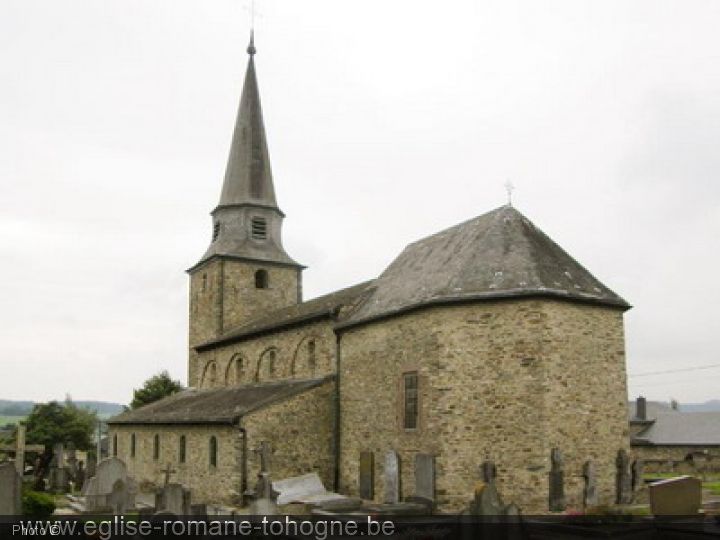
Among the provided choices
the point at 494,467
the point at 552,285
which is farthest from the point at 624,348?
the point at 494,467

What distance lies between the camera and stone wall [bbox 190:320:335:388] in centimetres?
2708

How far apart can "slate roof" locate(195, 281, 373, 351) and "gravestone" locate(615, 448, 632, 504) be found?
10662mm

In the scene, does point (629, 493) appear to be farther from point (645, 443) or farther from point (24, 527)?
point (645, 443)

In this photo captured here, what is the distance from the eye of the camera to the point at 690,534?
44.0 feet

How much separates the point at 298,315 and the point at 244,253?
9294 mm

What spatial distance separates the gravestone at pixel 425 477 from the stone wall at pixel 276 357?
24.6 ft

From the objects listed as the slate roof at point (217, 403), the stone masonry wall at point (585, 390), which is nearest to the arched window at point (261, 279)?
the slate roof at point (217, 403)

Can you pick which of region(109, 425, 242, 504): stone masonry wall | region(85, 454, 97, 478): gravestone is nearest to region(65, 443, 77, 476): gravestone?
region(85, 454, 97, 478): gravestone

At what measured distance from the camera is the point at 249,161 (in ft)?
131

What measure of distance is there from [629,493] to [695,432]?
32.5 meters

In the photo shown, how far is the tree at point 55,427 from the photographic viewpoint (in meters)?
49.7

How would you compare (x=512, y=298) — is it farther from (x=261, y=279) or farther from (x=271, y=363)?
(x=261, y=279)

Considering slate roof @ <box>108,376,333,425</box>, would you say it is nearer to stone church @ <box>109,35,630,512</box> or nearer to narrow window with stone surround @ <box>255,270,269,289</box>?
stone church @ <box>109,35,630,512</box>

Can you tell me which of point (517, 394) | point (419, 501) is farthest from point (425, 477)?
point (517, 394)
